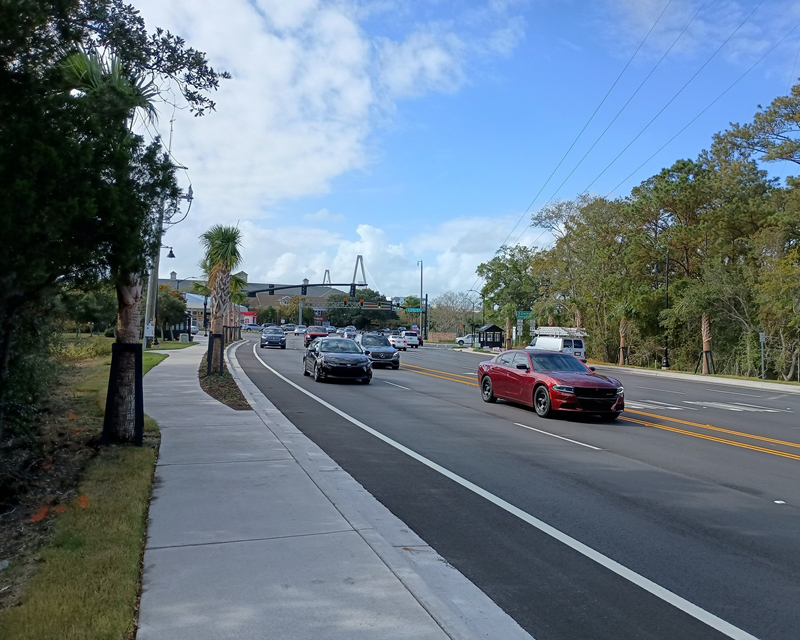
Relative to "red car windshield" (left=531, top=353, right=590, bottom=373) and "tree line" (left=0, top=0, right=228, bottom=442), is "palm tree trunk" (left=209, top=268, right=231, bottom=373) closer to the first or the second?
"red car windshield" (left=531, top=353, right=590, bottom=373)

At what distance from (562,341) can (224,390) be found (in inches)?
1146

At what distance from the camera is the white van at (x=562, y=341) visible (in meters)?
40.1

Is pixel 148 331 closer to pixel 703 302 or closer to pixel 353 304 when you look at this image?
pixel 703 302

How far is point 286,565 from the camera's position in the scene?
5.20 m

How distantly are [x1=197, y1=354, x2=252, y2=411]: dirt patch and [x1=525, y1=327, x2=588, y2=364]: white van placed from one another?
2249 cm

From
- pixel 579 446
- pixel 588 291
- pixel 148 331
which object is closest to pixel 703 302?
pixel 588 291

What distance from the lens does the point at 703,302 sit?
1682 inches

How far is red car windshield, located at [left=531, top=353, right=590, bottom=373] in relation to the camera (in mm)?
15711

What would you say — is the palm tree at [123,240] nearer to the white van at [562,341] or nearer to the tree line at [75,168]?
the tree line at [75,168]

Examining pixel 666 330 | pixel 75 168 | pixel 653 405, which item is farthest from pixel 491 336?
pixel 75 168

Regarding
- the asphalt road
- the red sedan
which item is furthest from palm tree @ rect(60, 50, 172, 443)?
the red sedan

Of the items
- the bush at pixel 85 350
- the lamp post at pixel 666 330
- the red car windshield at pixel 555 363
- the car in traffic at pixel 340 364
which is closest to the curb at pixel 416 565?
the red car windshield at pixel 555 363

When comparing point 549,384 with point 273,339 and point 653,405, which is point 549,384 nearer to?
point 653,405

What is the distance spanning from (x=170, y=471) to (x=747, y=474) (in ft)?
24.7
